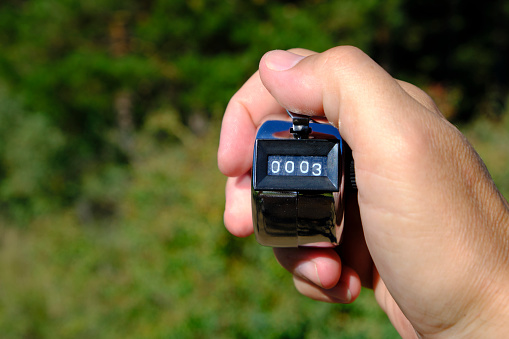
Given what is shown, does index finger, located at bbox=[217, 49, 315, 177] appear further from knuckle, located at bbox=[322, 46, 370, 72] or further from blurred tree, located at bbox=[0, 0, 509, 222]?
blurred tree, located at bbox=[0, 0, 509, 222]

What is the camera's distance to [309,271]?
1.37 m

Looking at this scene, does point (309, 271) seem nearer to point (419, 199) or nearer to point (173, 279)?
point (419, 199)

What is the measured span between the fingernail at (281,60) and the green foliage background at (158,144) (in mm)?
1719

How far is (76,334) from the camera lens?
4.54 meters

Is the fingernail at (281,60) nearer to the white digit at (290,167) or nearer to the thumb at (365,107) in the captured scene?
the thumb at (365,107)

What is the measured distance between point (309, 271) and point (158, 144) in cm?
800

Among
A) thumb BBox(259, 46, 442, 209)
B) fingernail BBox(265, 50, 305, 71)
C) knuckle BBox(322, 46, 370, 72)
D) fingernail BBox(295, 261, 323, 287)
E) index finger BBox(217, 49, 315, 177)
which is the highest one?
knuckle BBox(322, 46, 370, 72)

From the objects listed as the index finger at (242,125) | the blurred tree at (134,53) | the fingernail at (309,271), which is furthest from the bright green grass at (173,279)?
the blurred tree at (134,53)

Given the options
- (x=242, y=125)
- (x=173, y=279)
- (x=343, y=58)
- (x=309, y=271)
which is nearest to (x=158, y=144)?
(x=173, y=279)

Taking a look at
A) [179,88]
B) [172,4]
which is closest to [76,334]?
[172,4]

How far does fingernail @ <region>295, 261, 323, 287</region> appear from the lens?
135 centimetres

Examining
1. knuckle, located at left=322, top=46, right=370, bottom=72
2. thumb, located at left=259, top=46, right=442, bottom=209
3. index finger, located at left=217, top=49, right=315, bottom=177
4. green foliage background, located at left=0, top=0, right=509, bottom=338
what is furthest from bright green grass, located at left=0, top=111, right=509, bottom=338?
knuckle, located at left=322, top=46, right=370, bottom=72

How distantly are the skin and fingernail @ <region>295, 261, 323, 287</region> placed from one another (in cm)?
30

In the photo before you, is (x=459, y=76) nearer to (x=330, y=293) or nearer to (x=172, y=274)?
(x=172, y=274)
